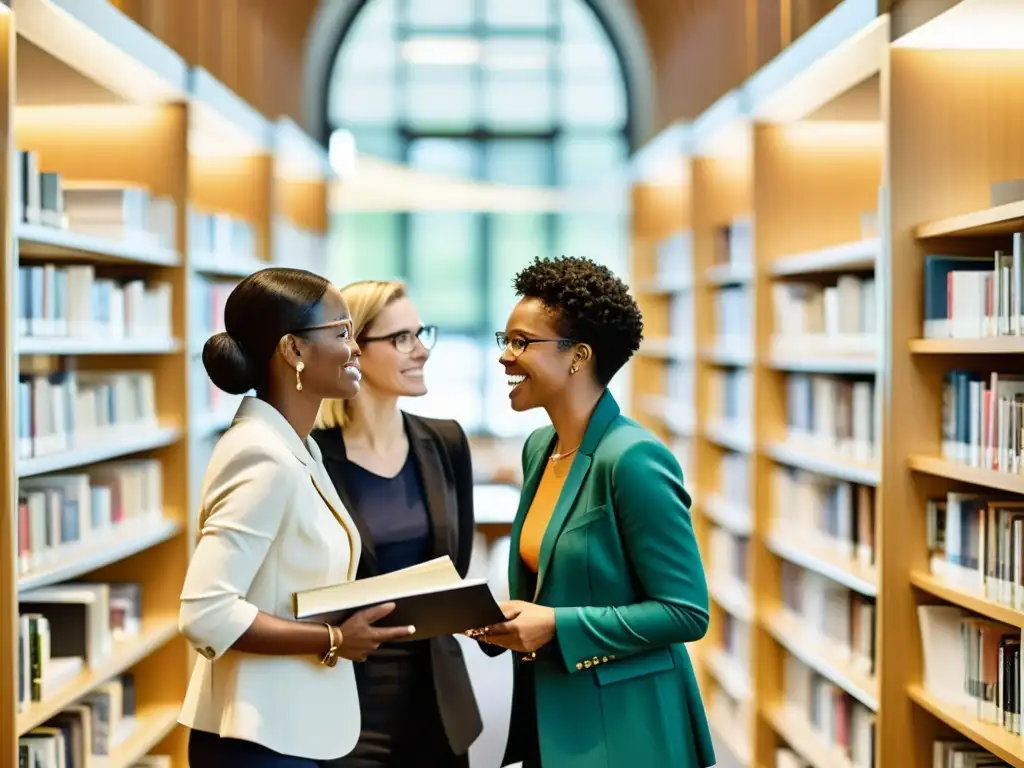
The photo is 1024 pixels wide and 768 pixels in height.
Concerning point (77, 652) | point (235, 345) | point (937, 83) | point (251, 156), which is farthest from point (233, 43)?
point (235, 345)

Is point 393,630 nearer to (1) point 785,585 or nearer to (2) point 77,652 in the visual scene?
(2) point 77,652

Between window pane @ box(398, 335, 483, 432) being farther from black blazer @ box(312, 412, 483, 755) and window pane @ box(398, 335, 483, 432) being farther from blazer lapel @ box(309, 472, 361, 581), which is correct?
blazer lapel @ box(309, 472, 361, 581)

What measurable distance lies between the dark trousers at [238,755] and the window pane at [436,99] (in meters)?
9.17

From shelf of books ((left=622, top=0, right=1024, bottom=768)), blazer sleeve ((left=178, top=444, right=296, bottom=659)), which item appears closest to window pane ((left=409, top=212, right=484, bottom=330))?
shelf of books ((left=622, top=0, right=1024, bottom=768))

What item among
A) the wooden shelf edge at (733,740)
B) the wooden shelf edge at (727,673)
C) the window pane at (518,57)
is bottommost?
the wooden shelf edge at (733,740)

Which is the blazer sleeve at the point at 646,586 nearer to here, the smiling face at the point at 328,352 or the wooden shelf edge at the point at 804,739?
the smiling face at the point at 328,352

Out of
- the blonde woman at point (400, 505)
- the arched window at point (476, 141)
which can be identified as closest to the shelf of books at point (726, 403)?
the blonde woman at point (400, 505)

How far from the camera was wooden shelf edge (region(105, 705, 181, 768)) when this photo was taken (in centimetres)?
407

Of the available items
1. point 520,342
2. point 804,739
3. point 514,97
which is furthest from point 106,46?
point 514,97

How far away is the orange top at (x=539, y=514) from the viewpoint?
238cm

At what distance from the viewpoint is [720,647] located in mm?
6219

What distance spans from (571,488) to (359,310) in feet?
3.32

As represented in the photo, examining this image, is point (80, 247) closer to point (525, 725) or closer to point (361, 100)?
point (525, 725)

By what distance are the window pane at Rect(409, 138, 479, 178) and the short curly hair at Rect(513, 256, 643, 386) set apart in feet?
27.6
